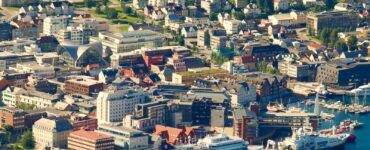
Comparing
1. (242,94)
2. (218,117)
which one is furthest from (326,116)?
(218,117)

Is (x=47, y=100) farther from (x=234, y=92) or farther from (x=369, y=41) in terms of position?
(x=369, y=41)

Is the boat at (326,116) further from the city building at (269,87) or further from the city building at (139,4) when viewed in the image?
the city building at (139,4)

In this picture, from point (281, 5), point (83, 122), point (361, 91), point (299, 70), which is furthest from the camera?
point (281, 5)

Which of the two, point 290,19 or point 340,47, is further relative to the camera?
point 290,19

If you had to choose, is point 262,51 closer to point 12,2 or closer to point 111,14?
point 111,14

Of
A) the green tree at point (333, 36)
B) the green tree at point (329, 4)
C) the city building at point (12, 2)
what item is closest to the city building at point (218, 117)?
the green tree at point (333, 36)

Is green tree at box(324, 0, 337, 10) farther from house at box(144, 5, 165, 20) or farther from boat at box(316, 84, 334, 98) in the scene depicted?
boat at box(316, 84, 334, 98)

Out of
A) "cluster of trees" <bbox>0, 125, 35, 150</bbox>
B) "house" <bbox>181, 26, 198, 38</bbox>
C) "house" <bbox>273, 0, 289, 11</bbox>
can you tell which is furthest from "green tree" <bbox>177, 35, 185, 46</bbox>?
"cluster of trees" <bbox>0, 125, 35, 150</bbox>
